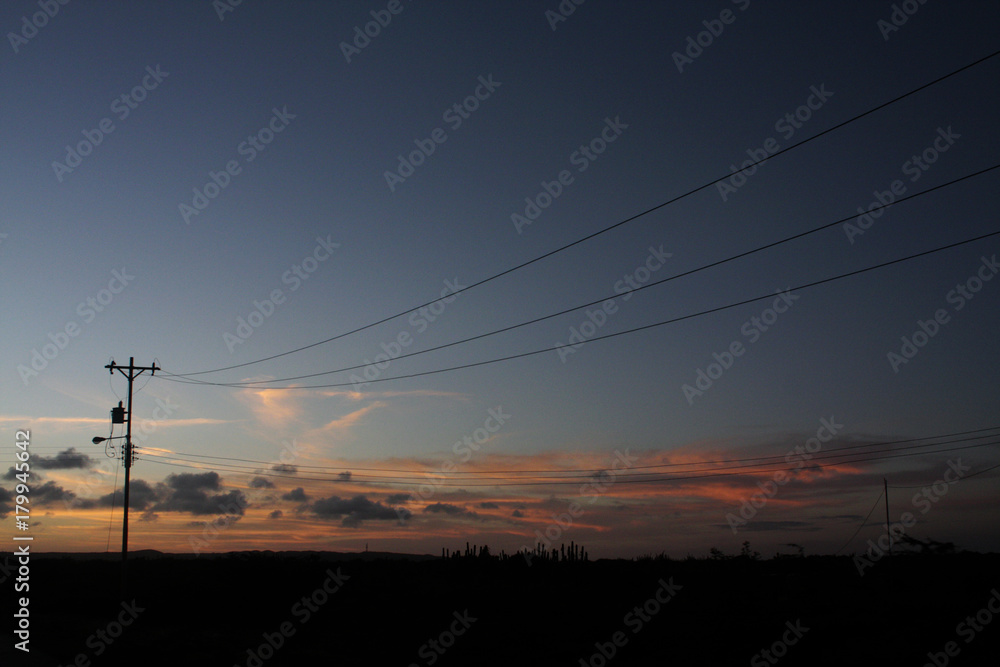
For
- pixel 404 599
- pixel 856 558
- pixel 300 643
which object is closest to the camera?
pixel 300 643

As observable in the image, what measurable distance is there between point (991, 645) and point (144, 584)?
196 ft

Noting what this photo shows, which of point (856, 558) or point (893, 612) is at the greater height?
point (856, 558)

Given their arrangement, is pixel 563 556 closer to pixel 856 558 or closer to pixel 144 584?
pixel 856 558

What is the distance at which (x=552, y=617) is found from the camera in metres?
34.8

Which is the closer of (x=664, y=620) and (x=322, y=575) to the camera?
(x=664, y=620)

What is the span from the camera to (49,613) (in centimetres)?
4841

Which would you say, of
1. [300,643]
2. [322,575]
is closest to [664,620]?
[300,643]

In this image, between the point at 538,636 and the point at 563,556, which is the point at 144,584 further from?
the point at 538,636

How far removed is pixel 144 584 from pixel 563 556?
3500 centimetres

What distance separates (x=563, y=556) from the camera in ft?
196

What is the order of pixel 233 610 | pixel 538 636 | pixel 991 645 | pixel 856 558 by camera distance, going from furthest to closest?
1. pixel 856 558
2. pixel 233 610
3. pixel 538 636
4. pixel 991 645

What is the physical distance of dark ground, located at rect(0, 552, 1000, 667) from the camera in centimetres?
2697

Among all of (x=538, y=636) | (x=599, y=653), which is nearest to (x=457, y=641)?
(x=538, y=636)

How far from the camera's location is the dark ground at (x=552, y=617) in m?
27.0
